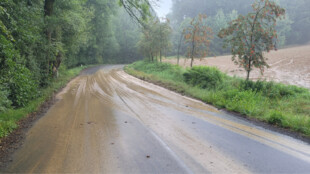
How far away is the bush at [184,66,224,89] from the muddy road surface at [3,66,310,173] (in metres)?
4.80

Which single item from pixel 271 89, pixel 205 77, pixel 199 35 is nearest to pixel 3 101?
pixel 205 77

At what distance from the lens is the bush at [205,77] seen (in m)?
12.7

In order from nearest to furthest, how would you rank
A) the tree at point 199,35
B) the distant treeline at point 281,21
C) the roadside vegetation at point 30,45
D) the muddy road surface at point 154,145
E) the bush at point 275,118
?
the muddy road surface at point 154,145 → the bush at point 275,118 → the roadside vegetation at point 30,45 → the tree at point 199,35 → the distant treeline at point 281,21

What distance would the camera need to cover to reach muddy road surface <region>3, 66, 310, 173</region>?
406 centimetres

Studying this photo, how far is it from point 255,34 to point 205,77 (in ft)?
13.2

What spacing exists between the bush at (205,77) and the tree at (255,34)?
2237 millimetres

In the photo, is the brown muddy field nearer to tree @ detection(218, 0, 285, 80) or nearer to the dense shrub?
tree @ detection(218, 0, 285, 80)

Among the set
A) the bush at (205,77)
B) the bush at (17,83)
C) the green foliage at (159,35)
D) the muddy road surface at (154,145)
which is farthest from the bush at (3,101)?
the green foliage at (159,35)

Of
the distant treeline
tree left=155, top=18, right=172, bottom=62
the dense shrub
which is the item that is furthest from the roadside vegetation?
the distant treeline

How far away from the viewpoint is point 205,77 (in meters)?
13.2

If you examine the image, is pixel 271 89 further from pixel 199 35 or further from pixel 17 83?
pixel 17 83

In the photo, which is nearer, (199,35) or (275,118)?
(275,118)

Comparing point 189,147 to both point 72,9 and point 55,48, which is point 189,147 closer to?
point 55,48

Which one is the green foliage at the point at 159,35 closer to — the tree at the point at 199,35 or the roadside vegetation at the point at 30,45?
the tree at the point at 199,35
